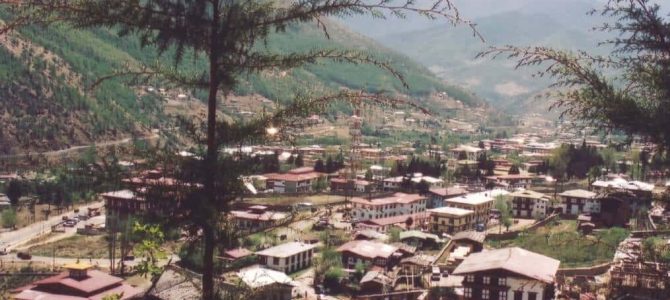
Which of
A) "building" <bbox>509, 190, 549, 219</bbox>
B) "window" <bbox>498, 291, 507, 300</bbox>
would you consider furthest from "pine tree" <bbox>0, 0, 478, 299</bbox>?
"building" <bbox>509, 190, 549, 219</bbox>

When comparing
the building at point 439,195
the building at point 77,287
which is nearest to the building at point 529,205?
the building at point 439,195

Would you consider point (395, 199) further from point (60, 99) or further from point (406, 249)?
point (60, 99)

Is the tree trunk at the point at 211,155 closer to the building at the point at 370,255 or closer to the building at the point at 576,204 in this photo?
the building at the point at 370,255

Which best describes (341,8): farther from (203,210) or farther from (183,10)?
(203,210)

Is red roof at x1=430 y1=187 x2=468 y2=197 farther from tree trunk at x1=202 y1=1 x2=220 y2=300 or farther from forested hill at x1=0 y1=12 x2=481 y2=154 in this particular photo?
tree trunk at x1=202 y1=1 x2=220 y2=300

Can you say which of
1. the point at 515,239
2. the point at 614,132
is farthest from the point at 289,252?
the point at 614,132

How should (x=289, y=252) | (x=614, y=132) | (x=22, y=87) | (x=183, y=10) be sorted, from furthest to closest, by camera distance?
(x=22, y=87)
(x=289, y=252)
(x=614, y=132)
(x=183, y=10)

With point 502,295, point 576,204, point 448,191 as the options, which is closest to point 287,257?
point 502,295
